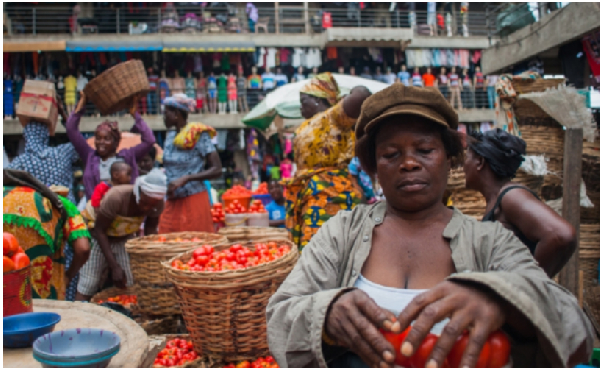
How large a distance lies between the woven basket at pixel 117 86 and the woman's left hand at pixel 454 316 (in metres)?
4.43

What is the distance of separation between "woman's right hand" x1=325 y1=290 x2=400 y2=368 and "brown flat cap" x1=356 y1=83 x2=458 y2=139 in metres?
0.57

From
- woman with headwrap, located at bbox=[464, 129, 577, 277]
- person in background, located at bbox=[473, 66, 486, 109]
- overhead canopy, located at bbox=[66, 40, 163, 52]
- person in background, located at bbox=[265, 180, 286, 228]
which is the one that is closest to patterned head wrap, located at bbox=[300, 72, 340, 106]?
woman with headwrap, located at bbox=[464, 129, 577, 277]

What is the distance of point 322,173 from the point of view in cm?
332

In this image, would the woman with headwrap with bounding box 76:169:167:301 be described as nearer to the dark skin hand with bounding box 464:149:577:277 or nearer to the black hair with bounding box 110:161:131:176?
the black hair with bounding box 110:161:131:176

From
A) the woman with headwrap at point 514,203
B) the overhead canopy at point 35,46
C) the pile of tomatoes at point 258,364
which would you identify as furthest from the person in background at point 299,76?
the woman with headwrap at point 514,203

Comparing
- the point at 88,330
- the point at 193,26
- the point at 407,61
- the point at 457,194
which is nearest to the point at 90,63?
the point at 193,26

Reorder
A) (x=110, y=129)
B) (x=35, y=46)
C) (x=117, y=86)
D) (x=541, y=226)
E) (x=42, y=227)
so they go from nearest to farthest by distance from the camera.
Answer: (x=541, y=226), (x=42, y=227), (x=117, y=86), (x=110, y=129), (x=35, y=46)

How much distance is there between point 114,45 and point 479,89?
15.3 m

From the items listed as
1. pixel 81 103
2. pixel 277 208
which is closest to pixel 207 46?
pixel 277 208

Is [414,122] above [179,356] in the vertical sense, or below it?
above

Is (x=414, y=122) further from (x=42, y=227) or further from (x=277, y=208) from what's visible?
(x=277, y=208)

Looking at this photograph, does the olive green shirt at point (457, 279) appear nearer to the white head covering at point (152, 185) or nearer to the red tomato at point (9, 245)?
the red tomato at point (9, 245)

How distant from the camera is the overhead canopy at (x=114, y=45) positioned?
53.6ft

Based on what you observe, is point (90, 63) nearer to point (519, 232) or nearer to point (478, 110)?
point (478, 110)
